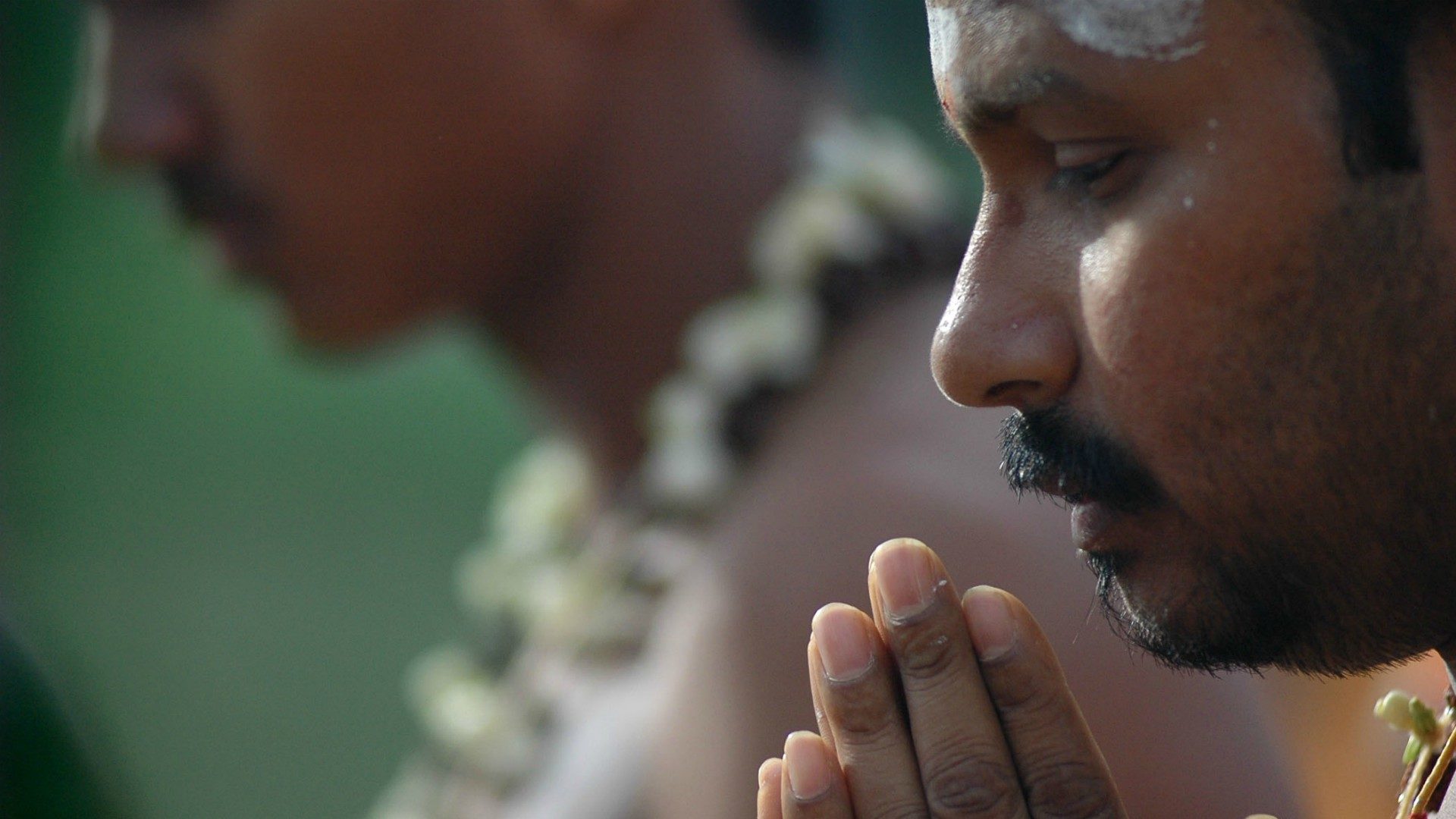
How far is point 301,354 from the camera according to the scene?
2568 mm

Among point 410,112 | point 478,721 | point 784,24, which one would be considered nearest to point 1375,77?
point 784,24

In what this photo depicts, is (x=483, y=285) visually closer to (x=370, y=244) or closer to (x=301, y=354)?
(x=370, y=244)

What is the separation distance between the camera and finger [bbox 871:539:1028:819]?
1.10 m

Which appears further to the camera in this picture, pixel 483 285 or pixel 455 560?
pixel 455 560

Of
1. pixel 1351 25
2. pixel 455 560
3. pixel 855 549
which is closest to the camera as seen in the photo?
pixel 1351 25

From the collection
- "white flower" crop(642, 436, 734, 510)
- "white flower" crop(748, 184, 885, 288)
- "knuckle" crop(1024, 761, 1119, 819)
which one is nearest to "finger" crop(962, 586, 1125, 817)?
"knuckle" crop(1024, 761, 1119, 819)

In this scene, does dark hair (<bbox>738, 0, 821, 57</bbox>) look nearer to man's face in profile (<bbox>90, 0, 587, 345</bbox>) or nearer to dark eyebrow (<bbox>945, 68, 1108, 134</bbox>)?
man's face in profile (<bbox>90, 0, 587, 345</bbox>)

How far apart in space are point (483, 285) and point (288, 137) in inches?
13.5

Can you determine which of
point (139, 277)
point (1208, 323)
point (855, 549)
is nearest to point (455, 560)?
point (139, 277)

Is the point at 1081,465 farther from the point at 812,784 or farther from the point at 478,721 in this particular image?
the point at 478,721

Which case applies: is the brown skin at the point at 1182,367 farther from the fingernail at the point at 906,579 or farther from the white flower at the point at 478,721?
the white flower at the point at 478,721

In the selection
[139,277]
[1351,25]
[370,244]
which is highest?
[139,277]

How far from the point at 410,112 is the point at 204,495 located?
3357 mm

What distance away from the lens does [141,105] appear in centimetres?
239
